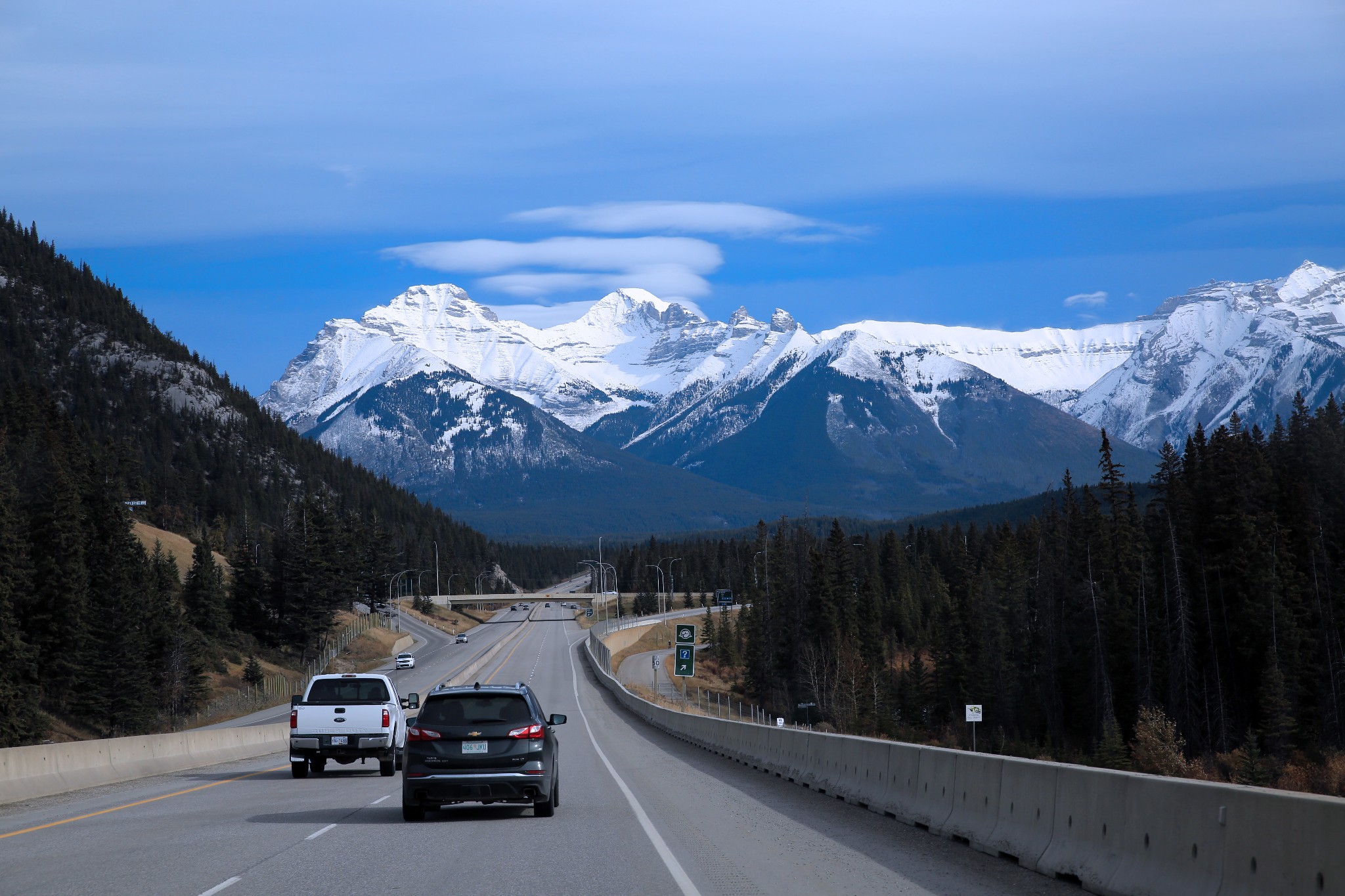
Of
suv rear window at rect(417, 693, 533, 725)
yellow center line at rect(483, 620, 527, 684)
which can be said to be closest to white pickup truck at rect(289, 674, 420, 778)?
suv rear window at rect(417, 693, 533, 725)

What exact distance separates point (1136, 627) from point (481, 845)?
2920 inches

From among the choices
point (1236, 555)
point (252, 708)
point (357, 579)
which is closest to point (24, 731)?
point (252, 708)

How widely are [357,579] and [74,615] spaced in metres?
79.0

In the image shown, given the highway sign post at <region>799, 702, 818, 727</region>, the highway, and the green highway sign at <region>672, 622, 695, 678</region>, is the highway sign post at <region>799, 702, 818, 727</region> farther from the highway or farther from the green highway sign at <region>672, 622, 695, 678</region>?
the highway

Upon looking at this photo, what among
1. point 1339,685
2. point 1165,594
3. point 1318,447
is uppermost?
point 1318,447

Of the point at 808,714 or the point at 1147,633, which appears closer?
the point at 1147,633

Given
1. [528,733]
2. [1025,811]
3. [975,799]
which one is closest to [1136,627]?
[528,733]

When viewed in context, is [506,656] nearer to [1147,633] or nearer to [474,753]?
[1147,633]

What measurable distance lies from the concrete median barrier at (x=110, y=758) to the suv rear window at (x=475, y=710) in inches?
289

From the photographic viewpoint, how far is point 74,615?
66750 mm

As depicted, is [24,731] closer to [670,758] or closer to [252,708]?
[252,708]

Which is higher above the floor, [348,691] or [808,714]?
[348,691]

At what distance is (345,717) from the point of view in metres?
24.7

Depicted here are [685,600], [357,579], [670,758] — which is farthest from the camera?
[685,600]
